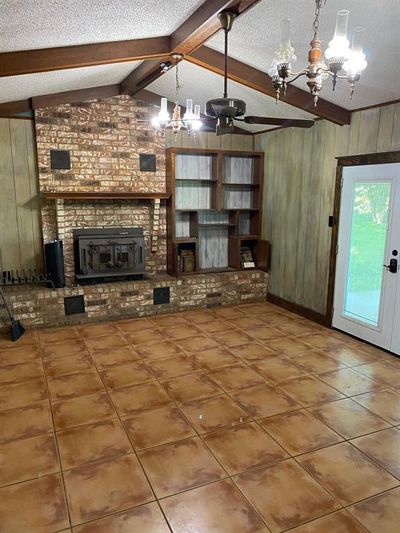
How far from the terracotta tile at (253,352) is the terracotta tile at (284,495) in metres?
1.52

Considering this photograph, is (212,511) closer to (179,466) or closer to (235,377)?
(179,466)

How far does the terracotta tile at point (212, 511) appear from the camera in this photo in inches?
74.1

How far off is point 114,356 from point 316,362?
1.97 metres

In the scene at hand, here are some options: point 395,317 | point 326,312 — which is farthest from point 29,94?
point 395,317

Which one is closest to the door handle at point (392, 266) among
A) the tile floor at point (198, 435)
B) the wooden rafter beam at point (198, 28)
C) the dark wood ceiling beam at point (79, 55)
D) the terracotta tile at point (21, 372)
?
the tile floor at point (198, 435)

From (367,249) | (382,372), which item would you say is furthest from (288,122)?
(382,372)

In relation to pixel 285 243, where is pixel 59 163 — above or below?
above

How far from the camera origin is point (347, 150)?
4.29 meters

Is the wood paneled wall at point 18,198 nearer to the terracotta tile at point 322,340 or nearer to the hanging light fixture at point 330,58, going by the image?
the terracotta tile at point 322,340

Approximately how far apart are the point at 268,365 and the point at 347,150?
8.15 ft

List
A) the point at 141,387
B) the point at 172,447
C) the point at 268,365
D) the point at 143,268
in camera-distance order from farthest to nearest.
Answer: the point at 143,268 → the point at 268,365 → the point at 141,387 → the point at 172,447

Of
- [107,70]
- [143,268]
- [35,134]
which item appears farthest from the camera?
[143,268]

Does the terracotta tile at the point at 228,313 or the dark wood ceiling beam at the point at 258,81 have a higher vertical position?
the dark wood ceiling beam at the point at 258,81

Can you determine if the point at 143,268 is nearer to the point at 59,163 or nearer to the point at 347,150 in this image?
the point at 59,163
